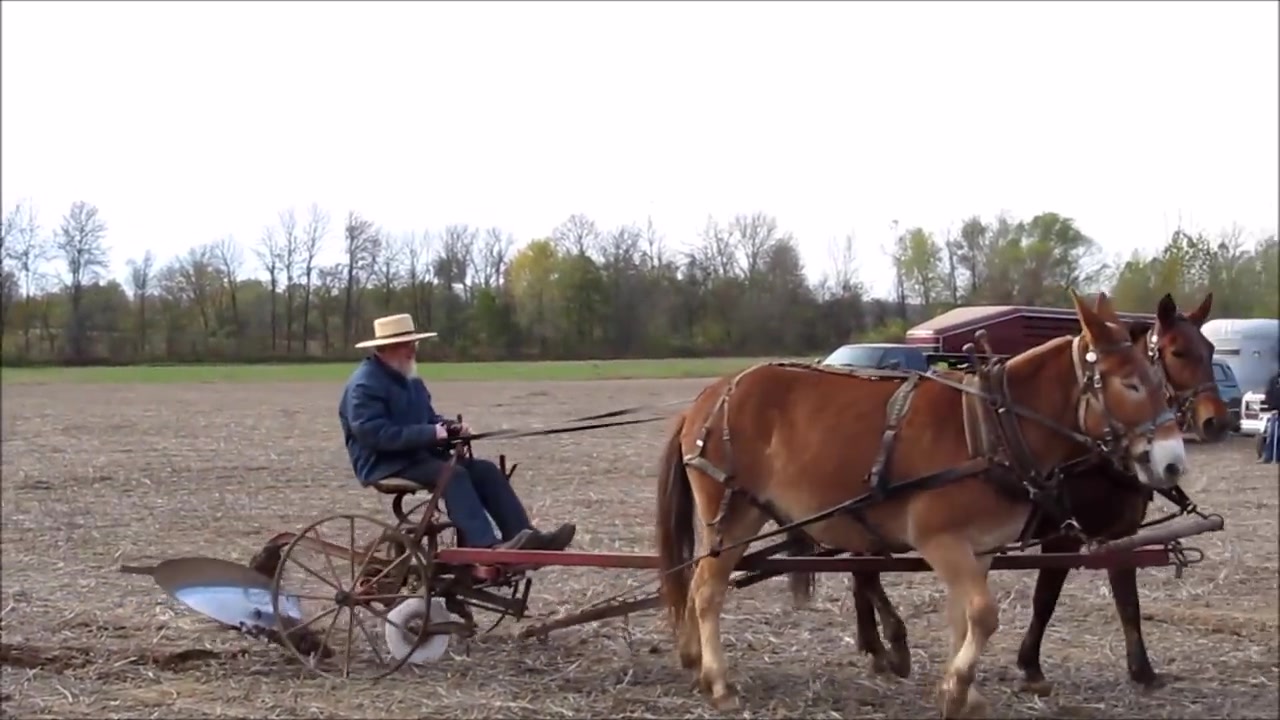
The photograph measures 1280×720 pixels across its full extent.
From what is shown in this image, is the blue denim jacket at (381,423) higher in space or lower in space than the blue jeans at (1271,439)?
higher

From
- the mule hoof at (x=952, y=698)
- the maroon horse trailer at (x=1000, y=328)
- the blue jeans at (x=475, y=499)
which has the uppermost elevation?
the maroon horse trailer at (x=1000, y=328)

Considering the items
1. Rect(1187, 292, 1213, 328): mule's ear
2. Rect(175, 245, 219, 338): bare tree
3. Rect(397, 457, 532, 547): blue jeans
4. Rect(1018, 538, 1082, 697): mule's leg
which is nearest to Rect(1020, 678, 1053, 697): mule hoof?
Rect(1018, 538, 1082, 697): mule's leg

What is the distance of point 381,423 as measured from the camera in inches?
264

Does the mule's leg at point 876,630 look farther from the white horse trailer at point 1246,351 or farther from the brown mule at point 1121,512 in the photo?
the white horse trailer at point 1246,351

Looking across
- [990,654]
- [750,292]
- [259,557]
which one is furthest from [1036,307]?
[750,292]

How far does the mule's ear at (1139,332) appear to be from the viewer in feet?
17.9

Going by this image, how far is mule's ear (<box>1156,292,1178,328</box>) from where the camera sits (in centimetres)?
529

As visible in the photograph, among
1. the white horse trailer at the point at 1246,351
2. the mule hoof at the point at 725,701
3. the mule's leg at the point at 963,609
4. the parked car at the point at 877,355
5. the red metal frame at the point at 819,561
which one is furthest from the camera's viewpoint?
the parked car at the point at 877,355

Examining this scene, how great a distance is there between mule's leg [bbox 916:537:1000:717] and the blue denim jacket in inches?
107

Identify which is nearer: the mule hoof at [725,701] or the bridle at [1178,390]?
the bridle at [1178,390]

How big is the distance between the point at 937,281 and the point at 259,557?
26.6 metres

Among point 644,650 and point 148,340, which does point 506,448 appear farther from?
point 148,340

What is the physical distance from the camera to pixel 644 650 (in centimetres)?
725

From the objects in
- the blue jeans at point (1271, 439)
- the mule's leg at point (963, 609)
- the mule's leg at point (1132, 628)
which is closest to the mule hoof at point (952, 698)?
the mule's leg at point (963, 609)
